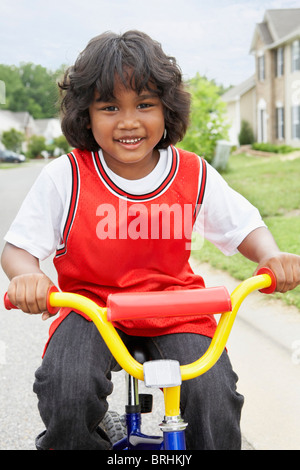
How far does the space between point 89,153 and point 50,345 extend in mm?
652

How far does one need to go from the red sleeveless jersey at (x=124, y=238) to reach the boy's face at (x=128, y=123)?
0.36 ft

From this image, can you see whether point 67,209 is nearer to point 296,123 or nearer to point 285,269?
point 285,269

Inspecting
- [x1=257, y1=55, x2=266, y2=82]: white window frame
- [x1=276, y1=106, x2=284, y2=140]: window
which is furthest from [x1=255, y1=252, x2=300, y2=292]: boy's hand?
[x1=257, y1=55, x2=266, y2=82]: white window frame

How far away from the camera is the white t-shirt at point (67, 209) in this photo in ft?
6.15

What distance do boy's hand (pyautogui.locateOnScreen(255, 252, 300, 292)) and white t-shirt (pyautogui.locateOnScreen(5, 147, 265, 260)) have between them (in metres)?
0.31

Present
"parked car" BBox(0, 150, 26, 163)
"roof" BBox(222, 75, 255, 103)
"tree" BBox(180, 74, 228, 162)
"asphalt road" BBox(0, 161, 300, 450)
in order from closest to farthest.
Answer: "asphalt road" BBox(0, 161, 300, 450) → "tree" BBox(180, 74, 228, 162) → "roof" BBox(222, 75, 255, 103) → "parked car" BBox(0, 150, 26, 163)

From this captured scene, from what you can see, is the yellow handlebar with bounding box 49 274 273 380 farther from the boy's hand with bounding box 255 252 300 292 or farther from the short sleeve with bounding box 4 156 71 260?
the short sleeve with bounding box 4 156 71 260

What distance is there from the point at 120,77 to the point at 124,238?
48 centimetres

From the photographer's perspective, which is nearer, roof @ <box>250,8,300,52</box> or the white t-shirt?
the white t-shirt

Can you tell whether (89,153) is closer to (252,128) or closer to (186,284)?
(186,284)

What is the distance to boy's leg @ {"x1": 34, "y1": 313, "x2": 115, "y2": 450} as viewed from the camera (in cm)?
163

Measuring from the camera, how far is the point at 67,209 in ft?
6.24

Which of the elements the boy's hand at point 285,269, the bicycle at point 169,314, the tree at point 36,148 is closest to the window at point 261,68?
the tree at point 36,148

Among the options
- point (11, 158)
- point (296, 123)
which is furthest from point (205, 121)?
point (11, 158)
